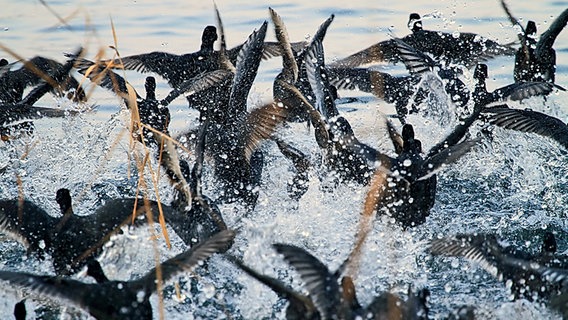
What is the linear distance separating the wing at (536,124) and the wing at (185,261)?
2.82m

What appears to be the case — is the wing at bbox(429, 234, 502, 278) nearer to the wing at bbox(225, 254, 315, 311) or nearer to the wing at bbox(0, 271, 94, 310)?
the wing at bbox(225, 254, 315, 311)

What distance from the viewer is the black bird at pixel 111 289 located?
4684mm

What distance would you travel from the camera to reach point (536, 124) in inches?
283

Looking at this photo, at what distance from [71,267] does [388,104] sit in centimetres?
434

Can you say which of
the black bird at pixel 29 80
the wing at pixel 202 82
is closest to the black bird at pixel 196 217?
the wing at pixel 202 82

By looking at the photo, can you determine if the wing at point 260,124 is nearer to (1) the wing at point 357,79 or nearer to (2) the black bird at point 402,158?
(2) the black bird at point 402,158

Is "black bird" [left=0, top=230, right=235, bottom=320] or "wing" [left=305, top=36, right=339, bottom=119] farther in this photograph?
"wing" [left=305, top=36, right=339, bottom=119]

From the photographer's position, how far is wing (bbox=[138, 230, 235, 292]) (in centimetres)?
493

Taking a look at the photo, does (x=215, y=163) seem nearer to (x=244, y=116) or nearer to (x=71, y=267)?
(x=244, y=116)

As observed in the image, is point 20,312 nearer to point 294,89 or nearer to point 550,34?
point 294,89

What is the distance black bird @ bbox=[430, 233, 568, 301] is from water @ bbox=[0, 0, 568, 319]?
120 mm

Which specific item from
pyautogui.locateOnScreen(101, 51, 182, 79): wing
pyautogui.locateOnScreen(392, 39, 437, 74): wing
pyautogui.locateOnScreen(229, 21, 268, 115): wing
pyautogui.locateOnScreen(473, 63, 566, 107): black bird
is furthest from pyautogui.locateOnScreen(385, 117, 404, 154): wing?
pyautogui.locateOnScreen(101, 51, 182, 79): wing

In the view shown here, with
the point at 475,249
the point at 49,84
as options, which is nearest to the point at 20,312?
the point at 475,249

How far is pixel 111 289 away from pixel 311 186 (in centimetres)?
287
